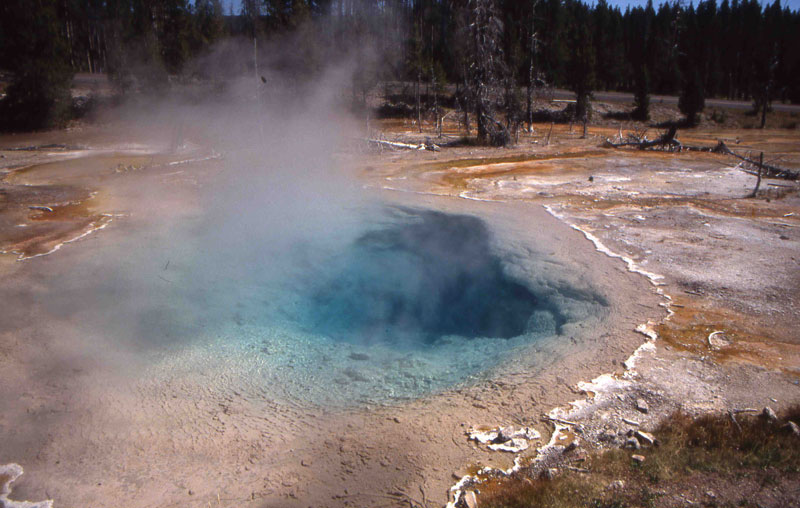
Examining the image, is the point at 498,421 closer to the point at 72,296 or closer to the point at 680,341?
the point at 680,341

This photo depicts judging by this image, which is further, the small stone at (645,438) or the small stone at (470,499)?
the small stone at (645,438)

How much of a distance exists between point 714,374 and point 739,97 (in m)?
29.6

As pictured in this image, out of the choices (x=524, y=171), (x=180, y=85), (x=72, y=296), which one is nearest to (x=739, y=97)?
(x=524, y=171)

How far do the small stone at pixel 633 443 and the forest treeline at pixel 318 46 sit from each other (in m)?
11.9

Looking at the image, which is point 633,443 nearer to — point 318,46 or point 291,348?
point 291,348

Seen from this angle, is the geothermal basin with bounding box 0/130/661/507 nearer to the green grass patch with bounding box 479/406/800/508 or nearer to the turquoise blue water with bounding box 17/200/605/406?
the turquoise blue water with bounding box 17/200/605/406

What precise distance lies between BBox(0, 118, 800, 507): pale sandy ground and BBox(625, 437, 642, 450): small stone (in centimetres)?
17

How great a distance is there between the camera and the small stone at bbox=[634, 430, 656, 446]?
2.44 m

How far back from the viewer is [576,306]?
404 cm

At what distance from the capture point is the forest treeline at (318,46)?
42.6 ft

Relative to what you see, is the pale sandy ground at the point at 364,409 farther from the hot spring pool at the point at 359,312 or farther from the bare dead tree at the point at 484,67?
the bare dead tree at the point at 484,67

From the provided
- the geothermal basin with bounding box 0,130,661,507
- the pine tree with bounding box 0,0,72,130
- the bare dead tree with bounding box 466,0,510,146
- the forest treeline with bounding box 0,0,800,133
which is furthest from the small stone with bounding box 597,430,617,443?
the pine tree with bounding box 0,0,72,130

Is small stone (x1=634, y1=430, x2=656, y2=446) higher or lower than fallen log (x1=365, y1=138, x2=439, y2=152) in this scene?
lower

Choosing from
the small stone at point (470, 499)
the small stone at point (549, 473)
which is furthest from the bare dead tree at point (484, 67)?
the small stone at point (470, 499)
